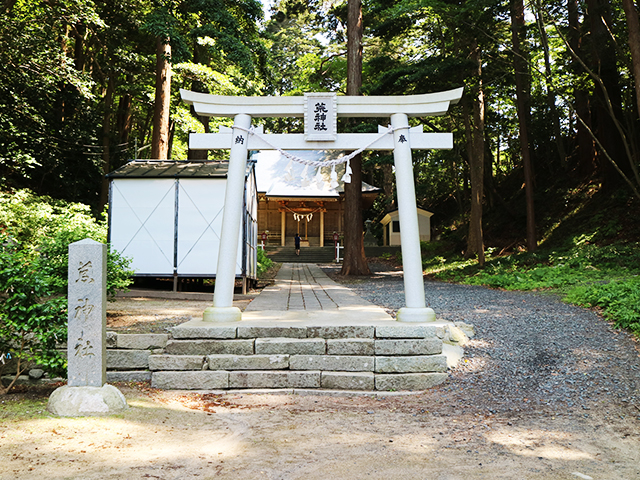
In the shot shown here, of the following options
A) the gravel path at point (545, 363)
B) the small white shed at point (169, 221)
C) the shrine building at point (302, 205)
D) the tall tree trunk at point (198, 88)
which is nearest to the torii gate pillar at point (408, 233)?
the gravel path at point (545, 363)

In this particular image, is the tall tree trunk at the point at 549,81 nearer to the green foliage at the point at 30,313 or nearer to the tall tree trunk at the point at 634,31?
the tall tree trunk at the point at 634,31

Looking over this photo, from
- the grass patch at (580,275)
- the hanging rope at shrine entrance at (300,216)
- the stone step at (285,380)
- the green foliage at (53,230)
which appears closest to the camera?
the stone step at (285,380)

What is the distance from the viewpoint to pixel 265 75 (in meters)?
15.0

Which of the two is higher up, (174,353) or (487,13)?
(487,13)

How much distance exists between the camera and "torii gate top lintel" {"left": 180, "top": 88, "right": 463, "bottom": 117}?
631 cm

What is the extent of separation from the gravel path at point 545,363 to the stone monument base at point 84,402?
126 inches

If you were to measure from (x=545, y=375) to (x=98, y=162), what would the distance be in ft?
57.1

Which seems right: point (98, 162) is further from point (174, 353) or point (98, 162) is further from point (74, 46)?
point (174, 353)

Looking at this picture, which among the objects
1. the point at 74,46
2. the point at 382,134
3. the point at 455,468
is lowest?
the point at 455,468

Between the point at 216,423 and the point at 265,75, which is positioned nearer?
the point at 216,423

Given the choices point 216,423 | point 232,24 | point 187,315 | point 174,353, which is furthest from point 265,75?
point 216,423

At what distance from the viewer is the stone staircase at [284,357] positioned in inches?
198

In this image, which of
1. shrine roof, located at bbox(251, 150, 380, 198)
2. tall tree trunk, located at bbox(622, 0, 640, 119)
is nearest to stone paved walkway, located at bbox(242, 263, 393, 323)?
tall tree trunk, located at bbox(622, 0, 640, 119)

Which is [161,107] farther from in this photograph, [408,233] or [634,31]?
[634,31]
